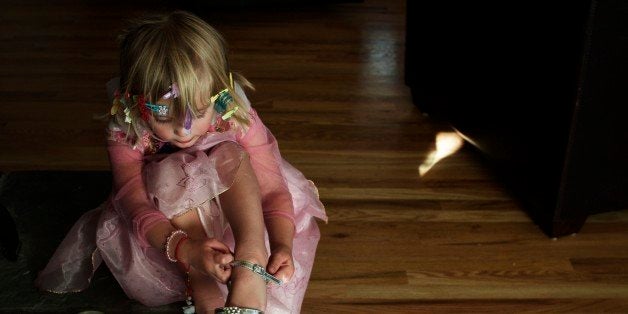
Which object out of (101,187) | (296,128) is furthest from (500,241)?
(101,187)

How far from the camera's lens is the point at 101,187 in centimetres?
159

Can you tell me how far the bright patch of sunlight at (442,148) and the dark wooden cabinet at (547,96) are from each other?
89 millimetres

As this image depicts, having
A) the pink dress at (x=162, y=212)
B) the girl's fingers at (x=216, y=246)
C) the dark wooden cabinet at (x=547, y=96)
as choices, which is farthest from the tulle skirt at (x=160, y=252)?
the dark wooden cabinet at (x=547, y=96)

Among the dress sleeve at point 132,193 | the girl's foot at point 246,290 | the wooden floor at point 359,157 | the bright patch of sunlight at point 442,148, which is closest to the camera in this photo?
the girl's foot at point 246,290

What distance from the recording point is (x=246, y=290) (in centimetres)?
105

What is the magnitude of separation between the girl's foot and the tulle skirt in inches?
4.6

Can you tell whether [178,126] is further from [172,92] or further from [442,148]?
[442,148]

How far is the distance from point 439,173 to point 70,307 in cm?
100

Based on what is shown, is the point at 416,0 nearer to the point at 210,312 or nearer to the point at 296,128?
the point at 296,128

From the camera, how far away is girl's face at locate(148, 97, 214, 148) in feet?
3.66

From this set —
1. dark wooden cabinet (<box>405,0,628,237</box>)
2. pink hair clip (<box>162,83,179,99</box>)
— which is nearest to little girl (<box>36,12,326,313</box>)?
pink hair clip (<box>162,83,179,99</box>)

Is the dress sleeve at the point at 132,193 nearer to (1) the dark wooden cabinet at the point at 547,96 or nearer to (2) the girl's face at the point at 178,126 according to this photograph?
(2) the girl's face at the point at 178,126

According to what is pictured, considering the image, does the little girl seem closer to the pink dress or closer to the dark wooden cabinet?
the pink dress

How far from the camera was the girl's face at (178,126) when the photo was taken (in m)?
1.11
